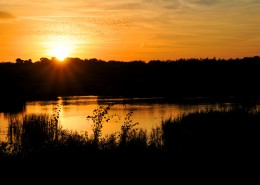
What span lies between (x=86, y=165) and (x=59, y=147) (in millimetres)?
2356

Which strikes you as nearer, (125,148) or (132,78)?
(125,148)

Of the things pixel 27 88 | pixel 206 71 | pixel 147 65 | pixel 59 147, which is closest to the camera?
pixel 59 147

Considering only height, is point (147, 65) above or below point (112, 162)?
above

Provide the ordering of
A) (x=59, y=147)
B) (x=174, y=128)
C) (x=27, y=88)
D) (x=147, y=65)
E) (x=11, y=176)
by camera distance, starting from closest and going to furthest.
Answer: (x=11, y=176)
(x=59, y=147)
(x=174, y=128)
(x=27, y=88)
(x=147, y=65)

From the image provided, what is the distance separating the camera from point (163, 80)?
120 meters

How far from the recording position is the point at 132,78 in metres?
126

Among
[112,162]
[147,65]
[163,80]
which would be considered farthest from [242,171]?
[147,65]

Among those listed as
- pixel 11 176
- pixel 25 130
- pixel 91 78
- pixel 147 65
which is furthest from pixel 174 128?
pixel 147 65

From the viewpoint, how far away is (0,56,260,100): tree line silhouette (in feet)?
326

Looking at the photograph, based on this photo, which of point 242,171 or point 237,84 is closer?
point 242,171

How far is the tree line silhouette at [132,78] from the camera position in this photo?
99500 millimetres

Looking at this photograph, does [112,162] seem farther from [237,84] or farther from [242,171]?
[237,84]

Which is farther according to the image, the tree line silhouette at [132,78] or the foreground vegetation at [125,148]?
the tree line silhouette at [132,78]

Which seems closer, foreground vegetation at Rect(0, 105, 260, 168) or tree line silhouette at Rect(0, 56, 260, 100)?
foreground vegetation at Rect(0, 105, 260, 168)
